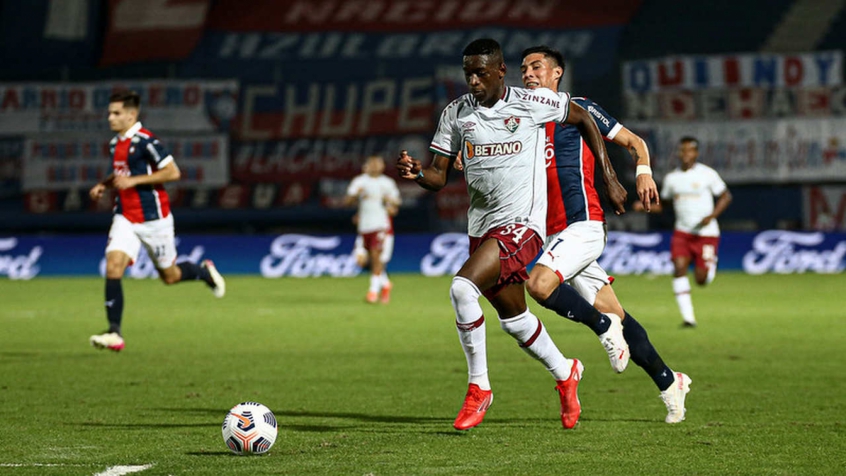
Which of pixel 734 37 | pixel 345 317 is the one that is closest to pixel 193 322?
pixel 345 317

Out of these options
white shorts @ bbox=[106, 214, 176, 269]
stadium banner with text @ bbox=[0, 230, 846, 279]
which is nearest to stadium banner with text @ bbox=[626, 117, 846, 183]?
stadium banner with text @ bbox=[0, 230, 846, 279]

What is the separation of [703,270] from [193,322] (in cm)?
598

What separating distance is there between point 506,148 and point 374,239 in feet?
43.4

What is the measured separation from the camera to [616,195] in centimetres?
733

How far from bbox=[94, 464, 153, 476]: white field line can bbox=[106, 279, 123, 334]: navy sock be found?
5378mm

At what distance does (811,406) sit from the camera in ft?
27.2

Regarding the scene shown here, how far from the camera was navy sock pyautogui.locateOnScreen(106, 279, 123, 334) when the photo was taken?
37.3 feet

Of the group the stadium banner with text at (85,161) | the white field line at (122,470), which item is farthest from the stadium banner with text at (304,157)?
the white field line at (122,470)

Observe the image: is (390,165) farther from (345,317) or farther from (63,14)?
(345,317)

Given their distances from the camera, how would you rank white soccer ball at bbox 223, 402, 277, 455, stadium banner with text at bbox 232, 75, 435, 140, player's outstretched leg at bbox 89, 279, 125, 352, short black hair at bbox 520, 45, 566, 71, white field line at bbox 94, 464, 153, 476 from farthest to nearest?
stadium banner with text at bbox 232, 75, 435, 140
player's outstretched leg at bbox 89, 279, 125, 352
short black hair at bbox 520, 45, 566, 71
white soccer ball at bbox 223, 402, 277, 455
white field line at bbox 94, 464, 153, 476

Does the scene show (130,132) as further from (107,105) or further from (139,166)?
(107,105)

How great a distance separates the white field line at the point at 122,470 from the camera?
231 inches

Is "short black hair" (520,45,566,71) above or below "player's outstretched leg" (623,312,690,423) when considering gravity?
above

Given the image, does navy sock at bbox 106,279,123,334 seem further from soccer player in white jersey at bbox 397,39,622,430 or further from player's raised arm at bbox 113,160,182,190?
soccer player in white jersey at bbox 397,39,622,430
